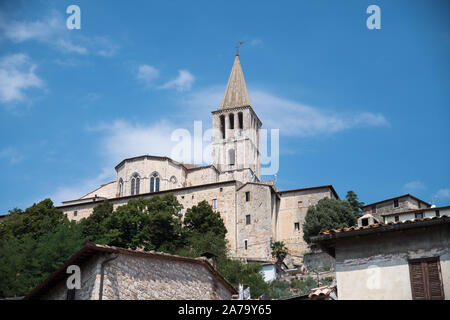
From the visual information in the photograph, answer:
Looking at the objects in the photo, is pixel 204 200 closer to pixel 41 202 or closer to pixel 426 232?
pixel 41 202

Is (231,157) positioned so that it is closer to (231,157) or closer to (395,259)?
(231,157)

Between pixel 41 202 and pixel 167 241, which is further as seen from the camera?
pixel 41 202

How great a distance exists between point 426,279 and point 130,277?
8499 mm

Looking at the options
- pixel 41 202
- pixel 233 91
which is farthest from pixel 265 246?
pixel 233 91

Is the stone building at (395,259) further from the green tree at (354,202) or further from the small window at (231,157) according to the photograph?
the small window at (231,157)

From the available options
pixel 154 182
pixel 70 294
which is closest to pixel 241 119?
pixel 154 182

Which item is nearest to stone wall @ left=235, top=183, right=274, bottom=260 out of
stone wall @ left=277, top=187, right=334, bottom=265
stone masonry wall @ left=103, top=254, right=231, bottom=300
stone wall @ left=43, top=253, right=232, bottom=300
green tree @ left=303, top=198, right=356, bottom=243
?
stone wall @ left=277, top=187, right=334, bottom=265

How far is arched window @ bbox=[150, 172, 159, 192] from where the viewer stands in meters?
74.2

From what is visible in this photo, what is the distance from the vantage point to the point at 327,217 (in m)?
60.4

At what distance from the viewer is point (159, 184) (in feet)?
245

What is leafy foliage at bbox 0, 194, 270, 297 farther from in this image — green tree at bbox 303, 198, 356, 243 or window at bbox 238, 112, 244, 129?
window at bbox 238, 112, 244, 129
